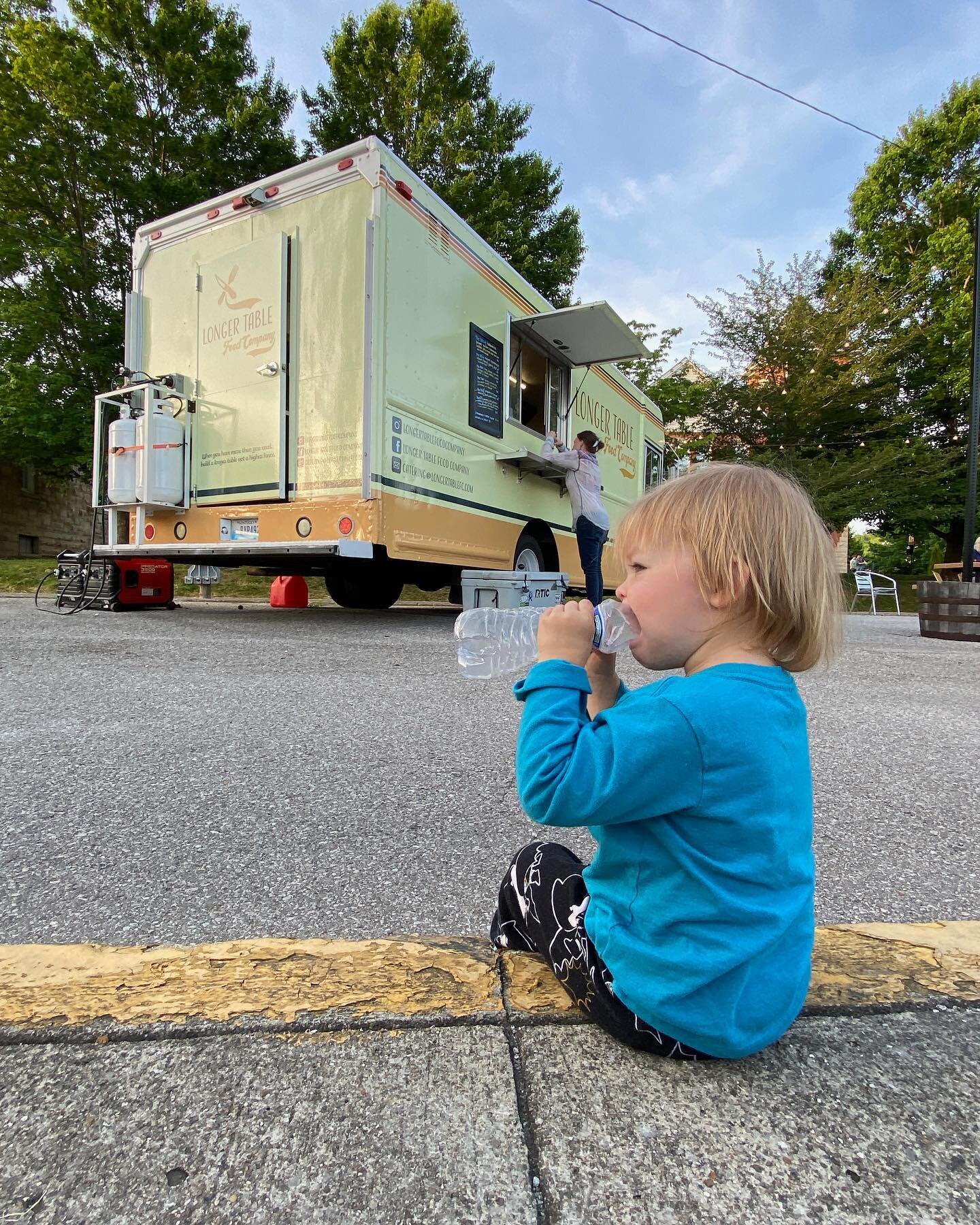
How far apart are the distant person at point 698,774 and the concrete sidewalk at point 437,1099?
0.33ft

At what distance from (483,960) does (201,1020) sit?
0.45 m

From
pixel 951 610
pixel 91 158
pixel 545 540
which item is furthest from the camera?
pixel 91 158

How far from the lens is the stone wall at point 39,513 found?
19469 millimetres

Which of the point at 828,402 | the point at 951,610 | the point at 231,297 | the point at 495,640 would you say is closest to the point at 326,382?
the point at 231,297

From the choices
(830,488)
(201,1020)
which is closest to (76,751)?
(201,1020)

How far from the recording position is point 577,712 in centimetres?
92

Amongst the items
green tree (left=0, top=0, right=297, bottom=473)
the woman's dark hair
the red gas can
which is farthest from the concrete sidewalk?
green tree (left=0, top=0, right=297, bottom=473)

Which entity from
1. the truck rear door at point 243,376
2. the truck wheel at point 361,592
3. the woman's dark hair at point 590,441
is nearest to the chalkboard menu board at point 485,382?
the woman's dark hair at point 590,441

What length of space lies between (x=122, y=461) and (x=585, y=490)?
4.42m

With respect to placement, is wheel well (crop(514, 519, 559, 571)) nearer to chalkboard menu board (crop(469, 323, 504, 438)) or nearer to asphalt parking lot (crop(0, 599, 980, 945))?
chalkboard menu board (crop(469, 323, 504, 438))

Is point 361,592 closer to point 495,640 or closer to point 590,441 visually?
point 590,441

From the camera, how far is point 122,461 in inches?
230

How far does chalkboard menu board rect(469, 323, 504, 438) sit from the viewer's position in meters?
6.09

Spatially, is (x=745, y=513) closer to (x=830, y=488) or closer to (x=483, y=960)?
(x=483, y=960)
